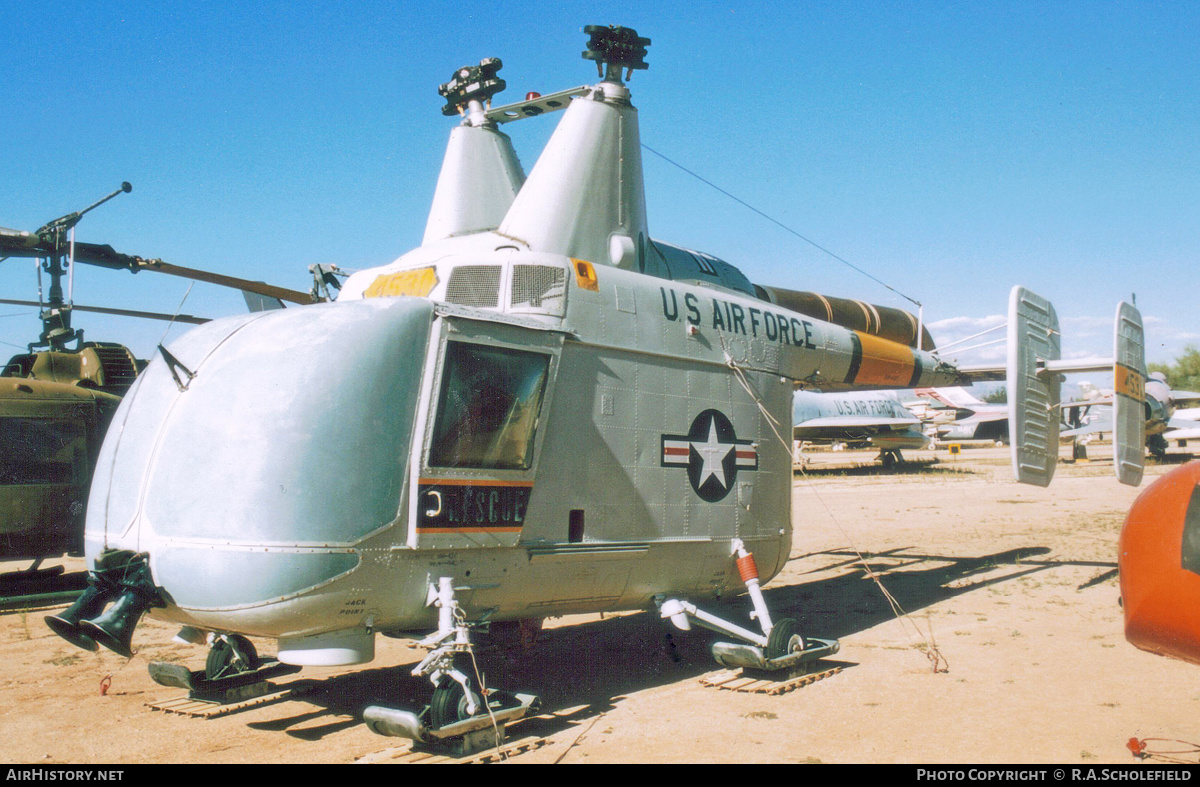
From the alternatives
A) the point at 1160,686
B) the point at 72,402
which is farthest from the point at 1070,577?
the point at 72,402

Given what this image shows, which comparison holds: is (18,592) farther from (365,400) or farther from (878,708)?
(878,708)

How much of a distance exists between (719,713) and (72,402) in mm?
10397

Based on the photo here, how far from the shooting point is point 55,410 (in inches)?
471

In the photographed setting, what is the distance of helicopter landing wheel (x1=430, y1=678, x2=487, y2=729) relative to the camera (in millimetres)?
5330

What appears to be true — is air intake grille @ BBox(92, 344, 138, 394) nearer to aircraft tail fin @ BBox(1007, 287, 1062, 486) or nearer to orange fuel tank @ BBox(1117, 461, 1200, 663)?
aircraft tail fin @ BBox(1007, 287, 1062, 486)

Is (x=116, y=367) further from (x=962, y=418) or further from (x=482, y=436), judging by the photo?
(x=962, y=418)

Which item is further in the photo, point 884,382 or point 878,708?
point 884,382

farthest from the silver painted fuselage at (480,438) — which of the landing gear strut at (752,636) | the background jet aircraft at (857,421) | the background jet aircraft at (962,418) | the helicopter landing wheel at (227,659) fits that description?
the background jet aircraft at (962,418)

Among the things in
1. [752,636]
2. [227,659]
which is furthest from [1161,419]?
[227,659]

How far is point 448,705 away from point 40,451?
934cm

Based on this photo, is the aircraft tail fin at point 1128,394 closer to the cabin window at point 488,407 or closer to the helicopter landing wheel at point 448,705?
the cabin window at point 488,407

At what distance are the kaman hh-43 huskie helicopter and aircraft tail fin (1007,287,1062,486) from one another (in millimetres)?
2612

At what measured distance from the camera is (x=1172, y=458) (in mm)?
39938

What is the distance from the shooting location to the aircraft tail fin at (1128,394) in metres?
10.1
